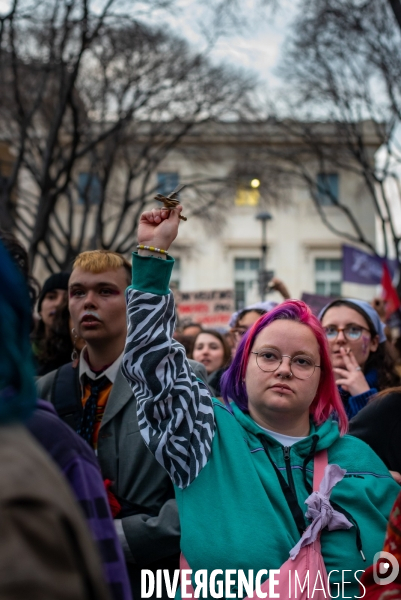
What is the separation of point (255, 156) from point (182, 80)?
579cm

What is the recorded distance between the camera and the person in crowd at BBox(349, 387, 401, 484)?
11.4 feet

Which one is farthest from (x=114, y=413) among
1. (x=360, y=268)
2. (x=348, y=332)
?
(x=360, y=268)

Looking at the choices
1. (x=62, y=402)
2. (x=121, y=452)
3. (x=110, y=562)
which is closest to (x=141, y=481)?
(x=121, y=452)

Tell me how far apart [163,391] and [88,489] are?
1122 millimetres

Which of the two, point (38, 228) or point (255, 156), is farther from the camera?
point (255, 156)

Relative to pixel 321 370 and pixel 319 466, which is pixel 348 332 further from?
pixel 319 466

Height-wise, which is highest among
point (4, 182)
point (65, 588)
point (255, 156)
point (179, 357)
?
point (255, 156)

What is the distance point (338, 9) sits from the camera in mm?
12734

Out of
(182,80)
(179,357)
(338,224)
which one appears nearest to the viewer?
(179,357)

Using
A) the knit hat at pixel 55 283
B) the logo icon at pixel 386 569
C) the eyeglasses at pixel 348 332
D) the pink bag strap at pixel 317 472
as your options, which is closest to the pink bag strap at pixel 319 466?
the pink bag strap at pixel 317 472

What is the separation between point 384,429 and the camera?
11.5 ft

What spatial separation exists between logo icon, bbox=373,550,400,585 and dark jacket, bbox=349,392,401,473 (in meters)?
1.46

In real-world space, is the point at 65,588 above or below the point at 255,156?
below

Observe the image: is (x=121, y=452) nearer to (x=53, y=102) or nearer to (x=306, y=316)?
(x=306, y=316)
